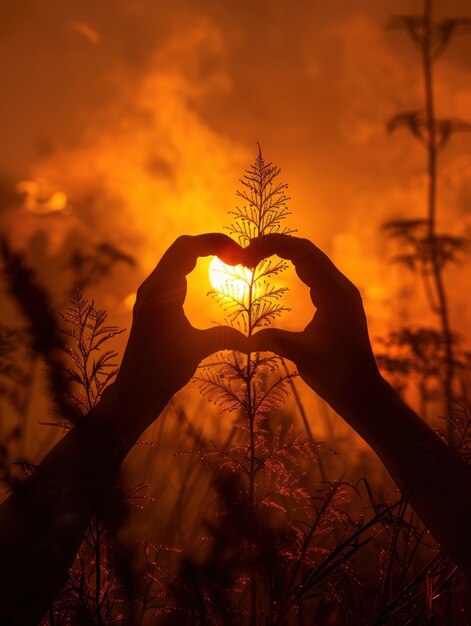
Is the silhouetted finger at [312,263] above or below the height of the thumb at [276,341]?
above

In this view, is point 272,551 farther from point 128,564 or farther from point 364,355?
point 364,355

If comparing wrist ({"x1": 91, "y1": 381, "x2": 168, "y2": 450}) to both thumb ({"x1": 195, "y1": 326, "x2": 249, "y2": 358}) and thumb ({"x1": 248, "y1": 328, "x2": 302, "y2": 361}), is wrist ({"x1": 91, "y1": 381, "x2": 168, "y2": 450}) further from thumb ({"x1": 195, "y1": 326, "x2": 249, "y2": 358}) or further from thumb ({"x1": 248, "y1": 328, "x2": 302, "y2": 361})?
thumb ({"x1": 248, "y1": 328, "x2": 302, "y2": 361})

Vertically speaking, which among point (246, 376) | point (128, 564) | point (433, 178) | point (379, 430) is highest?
point (433, 178)

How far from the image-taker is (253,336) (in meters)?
2.51

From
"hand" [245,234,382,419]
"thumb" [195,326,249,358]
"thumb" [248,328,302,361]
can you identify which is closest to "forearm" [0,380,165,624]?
"thumb" [195,326,249,358]

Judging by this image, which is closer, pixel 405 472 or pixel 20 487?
pixel 20 487

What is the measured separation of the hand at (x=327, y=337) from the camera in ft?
8.14

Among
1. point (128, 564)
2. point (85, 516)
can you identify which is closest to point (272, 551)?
point (128, 564)

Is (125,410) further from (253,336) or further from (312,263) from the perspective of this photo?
(312,263)

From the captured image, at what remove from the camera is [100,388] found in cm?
216

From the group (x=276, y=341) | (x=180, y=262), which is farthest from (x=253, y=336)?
(x=180, y=262)

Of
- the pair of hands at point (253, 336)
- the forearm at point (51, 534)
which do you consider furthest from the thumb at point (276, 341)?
the forearm at point (51, 534)

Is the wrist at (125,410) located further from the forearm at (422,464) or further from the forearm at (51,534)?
the forearm at (422,464)

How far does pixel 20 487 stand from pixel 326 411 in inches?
→ 141
